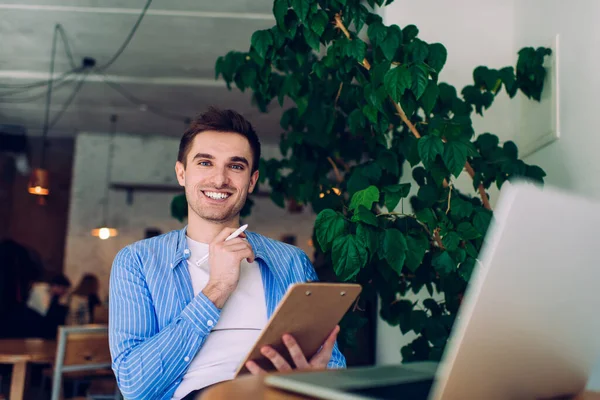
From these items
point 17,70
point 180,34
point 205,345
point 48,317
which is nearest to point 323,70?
point 205,345

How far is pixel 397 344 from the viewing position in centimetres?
311

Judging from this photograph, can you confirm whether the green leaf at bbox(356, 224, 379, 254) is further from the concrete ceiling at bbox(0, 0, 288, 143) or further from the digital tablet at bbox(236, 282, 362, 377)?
the concrete ceiling at bbox(0, 0, 288, 143)

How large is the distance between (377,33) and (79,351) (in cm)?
207

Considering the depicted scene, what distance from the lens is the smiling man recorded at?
1327mm

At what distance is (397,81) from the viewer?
5.90ft

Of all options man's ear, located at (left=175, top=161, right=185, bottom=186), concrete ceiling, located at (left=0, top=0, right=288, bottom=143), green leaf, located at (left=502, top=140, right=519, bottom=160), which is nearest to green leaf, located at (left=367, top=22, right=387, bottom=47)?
green leaf, located at (left=502, top=140, right=519, bottom=160)

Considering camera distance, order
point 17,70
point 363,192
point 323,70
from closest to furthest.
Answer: point 363,192 < point 323,70 < point 17,70

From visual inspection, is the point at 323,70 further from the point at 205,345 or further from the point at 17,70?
the point at 17,70

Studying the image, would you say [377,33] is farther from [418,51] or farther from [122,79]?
[122,79]

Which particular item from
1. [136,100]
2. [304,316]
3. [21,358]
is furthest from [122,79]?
[304,316]

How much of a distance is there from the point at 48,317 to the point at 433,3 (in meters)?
4.12

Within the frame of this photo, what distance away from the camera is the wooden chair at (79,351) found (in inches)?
110

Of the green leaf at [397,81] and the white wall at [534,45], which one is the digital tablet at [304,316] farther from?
the white wall at [534,45]

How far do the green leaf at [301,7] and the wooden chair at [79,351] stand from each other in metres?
1.85
